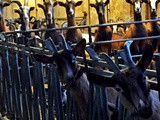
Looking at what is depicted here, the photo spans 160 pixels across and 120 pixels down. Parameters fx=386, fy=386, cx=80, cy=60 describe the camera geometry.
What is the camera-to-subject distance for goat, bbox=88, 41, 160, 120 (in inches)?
110

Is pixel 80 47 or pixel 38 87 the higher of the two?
pixel 80 47

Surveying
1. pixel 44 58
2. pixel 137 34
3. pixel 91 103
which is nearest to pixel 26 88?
pixel 44 58

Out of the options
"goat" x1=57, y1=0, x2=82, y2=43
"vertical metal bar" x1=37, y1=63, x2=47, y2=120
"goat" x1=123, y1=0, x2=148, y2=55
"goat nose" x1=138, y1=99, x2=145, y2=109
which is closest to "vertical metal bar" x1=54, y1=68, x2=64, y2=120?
"vertical metal bar" x1=37, y1=63, x2=47, y2=120

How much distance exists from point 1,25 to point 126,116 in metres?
9.97

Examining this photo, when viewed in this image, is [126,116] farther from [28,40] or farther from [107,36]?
[107,36]

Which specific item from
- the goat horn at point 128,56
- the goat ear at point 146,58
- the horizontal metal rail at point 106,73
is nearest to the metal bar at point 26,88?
the horizontal metal rail at point 106,73

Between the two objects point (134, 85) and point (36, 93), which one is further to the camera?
point (36, 93)

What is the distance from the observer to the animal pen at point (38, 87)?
351 cm

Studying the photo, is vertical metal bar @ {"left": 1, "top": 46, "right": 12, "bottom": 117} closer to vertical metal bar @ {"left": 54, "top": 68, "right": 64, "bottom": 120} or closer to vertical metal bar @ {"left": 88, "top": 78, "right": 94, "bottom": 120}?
vertical metal bar @ {"left": 54, "top": 68, "right": 64, "bottom": 120}

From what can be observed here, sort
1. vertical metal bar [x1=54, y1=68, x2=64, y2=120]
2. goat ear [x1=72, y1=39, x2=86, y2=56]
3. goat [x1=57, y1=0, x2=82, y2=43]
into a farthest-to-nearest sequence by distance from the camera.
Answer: goat [x1=57, y1=0, x2=82, y2=43]
vertical metal bar [x1=54, y1=68, x2=64, y2=120]
goat ear [x1=72, y1=39, x2=86, y2=56]

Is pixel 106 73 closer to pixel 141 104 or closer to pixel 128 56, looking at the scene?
pixel 128 56

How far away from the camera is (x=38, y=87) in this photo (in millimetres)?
4695

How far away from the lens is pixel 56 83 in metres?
4.24

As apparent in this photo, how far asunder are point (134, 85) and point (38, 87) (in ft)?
6.85
